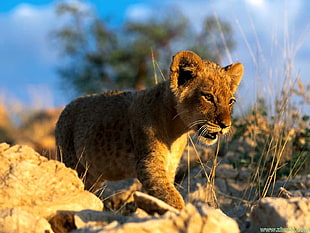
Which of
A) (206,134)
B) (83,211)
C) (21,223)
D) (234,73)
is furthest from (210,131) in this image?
(21,223)

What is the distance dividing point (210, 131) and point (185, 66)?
2.44 ft

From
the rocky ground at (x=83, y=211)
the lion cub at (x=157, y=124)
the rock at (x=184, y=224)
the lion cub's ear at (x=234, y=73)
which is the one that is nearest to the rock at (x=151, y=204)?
the rocky ground at (x=83, y=211)

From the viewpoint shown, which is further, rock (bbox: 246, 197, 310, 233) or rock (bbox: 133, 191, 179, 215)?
rock (bbox: 133, 191, 179, 215)

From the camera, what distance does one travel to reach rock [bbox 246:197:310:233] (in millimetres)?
3199

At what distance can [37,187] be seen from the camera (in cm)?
405

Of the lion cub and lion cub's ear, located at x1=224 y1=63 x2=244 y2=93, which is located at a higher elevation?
lion cub's ear, located at x1=224 y1=63 x2=244 y2=93

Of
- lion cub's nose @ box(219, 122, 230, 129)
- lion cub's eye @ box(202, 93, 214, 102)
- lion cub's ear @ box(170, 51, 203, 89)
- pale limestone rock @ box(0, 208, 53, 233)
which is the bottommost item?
pale limestone rock @ box(0, 208, 53, 233)

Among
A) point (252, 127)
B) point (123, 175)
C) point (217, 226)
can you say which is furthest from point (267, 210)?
point (252, 127)

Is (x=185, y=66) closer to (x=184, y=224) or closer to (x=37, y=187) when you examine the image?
(x=37, y=187)

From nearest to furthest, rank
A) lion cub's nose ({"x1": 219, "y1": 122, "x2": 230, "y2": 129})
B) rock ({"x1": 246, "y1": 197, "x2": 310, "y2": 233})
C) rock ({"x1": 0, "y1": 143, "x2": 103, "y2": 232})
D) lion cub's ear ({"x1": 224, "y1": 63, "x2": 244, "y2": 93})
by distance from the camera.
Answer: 1. rock ({"x1": 246, "y1": 197, "x2": 310, "y2": 233})
2. rock ({"x1": 0, "y1": 143, "x2": 103, "y2": 232})
3. lion cub's nose ({"x1": 219, "y1": 122, "x2": 230, "y2": 129})
4. lion cub's ear ({"x1": 224, "y1": 63, "x2": 244, "y2": 93})

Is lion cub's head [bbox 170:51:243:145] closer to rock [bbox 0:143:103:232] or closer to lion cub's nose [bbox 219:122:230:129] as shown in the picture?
lion cub's nose [bbox 219:122:230:129]

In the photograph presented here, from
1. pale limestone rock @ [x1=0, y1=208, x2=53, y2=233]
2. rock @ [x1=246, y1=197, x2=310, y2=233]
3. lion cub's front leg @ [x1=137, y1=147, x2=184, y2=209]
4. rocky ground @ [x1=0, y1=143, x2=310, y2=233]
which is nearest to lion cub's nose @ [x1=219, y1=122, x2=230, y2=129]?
lion cub's front leg @ [x1=137, y1=147, x2=184, y2=209]

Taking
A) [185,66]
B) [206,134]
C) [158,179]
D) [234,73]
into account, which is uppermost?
[185,66]

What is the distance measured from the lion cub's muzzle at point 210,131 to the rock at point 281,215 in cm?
180
